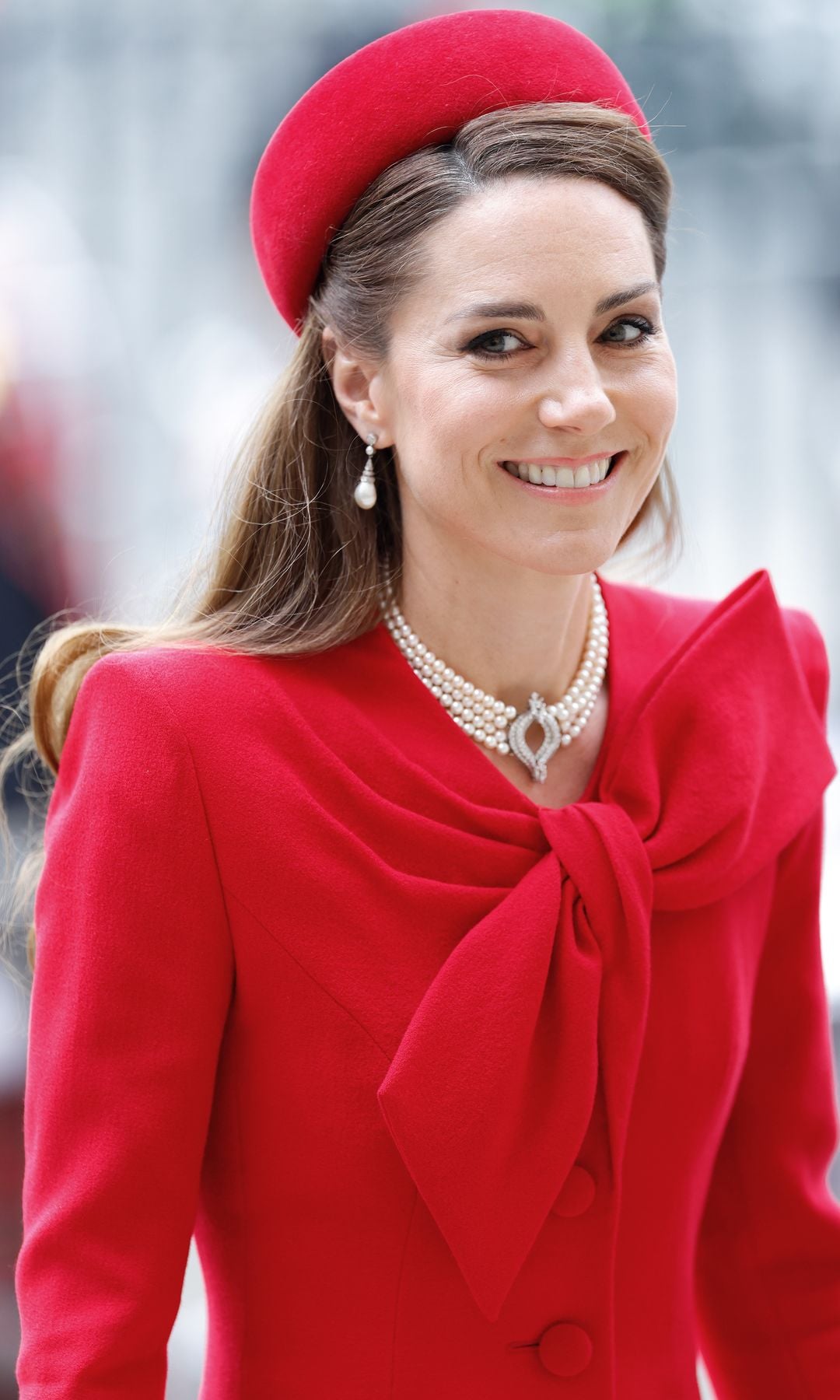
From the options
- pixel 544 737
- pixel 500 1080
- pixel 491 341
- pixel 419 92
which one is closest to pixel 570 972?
pixel 500 1080

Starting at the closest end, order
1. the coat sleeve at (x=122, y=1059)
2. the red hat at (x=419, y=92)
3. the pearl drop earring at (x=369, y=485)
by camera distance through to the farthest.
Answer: the coat sleeve at (x=122, y=1059) → the red hat at (x=419, y=92) → the pearl drop earring at (x=369, y=485)

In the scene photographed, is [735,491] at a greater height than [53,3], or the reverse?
[53,3]

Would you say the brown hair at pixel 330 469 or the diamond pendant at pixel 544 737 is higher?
the brown hair at pixel 330 469

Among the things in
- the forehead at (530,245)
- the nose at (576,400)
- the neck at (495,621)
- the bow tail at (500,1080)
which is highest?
the forehead at (530,245)

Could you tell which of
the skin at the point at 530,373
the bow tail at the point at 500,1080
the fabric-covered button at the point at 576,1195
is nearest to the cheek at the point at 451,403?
the skin at the point at 530,373

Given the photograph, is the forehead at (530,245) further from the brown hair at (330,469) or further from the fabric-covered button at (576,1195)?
the fabric-covered button at (576,1195)

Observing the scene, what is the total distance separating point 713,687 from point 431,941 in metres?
0.35

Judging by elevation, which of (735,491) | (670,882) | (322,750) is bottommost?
(670,882)

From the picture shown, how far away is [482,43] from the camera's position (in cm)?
123

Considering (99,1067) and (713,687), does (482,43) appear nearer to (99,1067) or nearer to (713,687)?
(713,687)

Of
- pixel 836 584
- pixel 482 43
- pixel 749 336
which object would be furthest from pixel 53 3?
pixel 482 43

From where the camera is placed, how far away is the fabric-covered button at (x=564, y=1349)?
3.97 feet

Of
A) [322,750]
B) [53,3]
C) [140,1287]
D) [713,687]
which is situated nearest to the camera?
[140,1287]

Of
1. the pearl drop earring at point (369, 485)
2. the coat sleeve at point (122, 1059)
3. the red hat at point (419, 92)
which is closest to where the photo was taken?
the coat sleeve at point (122, 1059)
